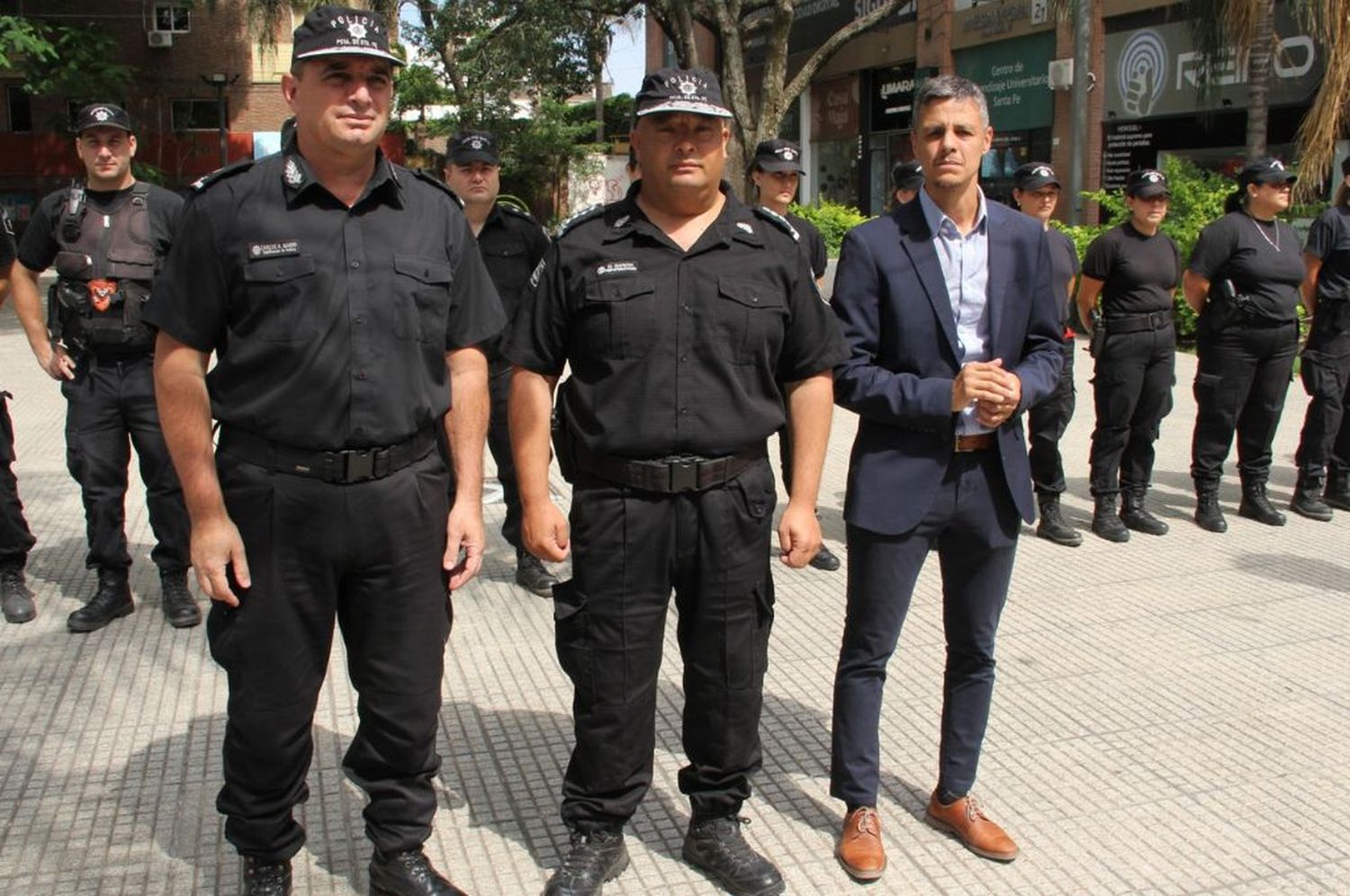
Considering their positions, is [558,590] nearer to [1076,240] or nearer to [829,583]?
[829,583]

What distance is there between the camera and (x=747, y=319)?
3203 mm

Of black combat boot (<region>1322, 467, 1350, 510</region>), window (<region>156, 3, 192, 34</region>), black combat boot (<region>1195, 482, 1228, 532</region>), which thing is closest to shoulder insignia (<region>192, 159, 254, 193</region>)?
black combat boot (<region>1195, 482, 1228, 532</region>)

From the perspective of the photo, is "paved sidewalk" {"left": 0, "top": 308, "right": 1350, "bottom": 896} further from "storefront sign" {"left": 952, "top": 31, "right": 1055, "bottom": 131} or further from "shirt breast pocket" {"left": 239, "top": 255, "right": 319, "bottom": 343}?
"storefront sign" {"left": 952, "top": 31, "right": 1055, "bottom": 131}

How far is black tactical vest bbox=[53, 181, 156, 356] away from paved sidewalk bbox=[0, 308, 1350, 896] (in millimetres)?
1237

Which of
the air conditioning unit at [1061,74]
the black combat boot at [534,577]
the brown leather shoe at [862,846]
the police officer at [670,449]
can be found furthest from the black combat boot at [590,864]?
the air conditioning unit at [1061,74]

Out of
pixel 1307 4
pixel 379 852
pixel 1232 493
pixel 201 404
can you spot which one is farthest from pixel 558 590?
pixel 1307 4

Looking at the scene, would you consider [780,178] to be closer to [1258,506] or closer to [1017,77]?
[1258,506]

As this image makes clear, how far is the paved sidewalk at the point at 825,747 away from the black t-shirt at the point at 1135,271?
1.47m

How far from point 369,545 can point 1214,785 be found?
2.64 metres

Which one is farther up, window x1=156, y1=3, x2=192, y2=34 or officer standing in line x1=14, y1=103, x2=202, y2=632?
window x1=156, y1=3, x2=192, y2=34

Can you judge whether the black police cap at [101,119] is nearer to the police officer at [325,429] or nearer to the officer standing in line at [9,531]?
the officer standing in line at [9,531]

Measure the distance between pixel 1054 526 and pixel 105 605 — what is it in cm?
470

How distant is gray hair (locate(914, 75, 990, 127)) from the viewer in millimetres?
3332

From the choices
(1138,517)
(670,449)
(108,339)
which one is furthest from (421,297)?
(1138,517)
